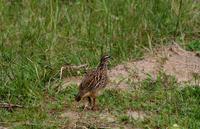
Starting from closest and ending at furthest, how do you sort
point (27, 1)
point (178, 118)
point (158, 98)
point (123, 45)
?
point (178, 118)
point (158, 98)
point (123, 45)
point (27, 1)

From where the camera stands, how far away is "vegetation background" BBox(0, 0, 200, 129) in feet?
28.0

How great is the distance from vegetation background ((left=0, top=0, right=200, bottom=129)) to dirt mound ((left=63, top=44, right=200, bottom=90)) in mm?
190

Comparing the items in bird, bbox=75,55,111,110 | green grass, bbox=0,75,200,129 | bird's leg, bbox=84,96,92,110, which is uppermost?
bird, bbox=75,55,111,110

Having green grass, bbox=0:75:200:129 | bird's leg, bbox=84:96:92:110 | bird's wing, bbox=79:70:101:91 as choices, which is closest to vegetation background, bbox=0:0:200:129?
green grass, bbox=0:75:200:129

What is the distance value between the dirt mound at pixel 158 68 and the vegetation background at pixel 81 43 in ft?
0.62

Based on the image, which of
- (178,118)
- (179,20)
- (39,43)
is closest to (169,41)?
(179,20)

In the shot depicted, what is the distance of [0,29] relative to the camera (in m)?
11.0

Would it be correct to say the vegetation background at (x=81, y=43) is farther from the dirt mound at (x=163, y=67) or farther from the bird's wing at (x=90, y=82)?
the bird's wing at (x=90, y=82)

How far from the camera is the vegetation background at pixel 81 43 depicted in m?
8.54

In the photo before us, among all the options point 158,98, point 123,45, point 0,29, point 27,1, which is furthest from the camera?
point 27,1

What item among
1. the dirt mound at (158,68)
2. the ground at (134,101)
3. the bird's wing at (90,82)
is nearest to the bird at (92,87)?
the bird's wing at (90,82)

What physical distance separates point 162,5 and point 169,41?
0.79 m

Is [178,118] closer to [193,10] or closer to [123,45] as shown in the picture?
[123,45]

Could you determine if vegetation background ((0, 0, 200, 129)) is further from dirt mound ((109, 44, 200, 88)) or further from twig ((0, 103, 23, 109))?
dirt mound ((109, 44, 200, 88))
